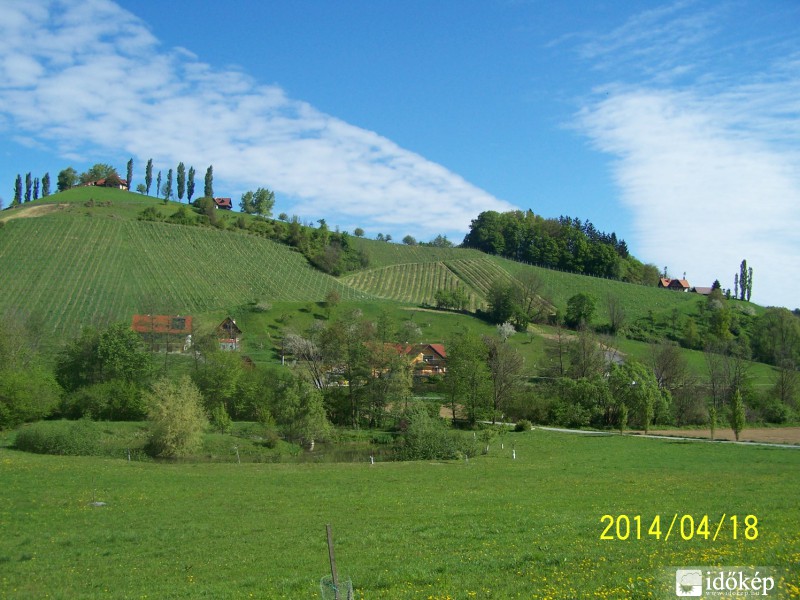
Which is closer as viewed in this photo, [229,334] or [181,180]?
[229,334]

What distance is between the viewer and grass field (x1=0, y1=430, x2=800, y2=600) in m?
13.0

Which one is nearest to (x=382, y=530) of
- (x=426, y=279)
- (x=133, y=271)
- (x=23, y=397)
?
(x=23, y=397)

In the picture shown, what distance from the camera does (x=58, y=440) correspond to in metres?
45.0

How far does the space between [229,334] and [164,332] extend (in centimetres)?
1491

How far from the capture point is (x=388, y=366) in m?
68.2

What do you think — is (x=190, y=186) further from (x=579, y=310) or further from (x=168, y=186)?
(x=579, y=310)

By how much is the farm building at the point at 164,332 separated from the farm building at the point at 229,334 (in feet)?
20.7

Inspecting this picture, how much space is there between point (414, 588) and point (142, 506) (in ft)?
56.2

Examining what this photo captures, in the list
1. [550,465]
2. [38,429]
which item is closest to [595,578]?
[550,465]

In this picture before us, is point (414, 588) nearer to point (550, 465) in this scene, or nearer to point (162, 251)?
point (550, 465)

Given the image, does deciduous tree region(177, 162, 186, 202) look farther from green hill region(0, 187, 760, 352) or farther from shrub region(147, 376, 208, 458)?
shrub region(147, 376, 208, 458)

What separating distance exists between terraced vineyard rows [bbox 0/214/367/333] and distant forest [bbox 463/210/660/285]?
239 ft

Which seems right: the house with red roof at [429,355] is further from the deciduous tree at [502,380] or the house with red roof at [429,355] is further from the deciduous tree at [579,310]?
the deciduous tree at [579,310]

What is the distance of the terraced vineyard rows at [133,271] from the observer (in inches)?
3738
